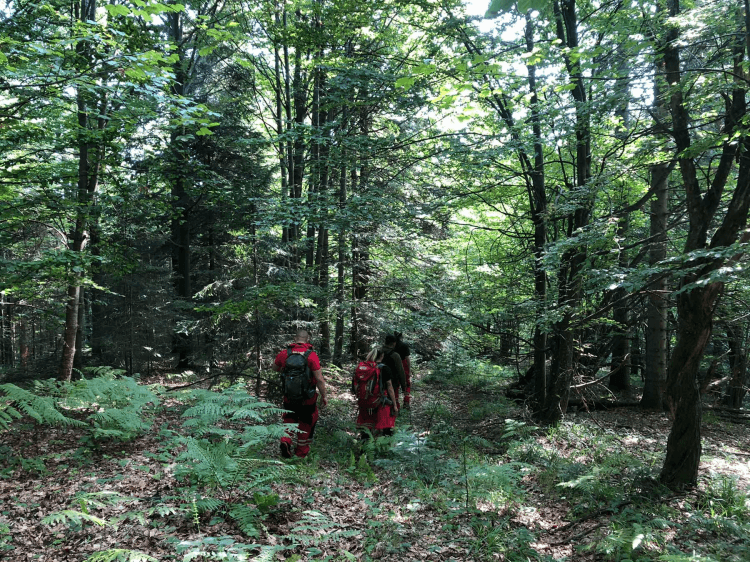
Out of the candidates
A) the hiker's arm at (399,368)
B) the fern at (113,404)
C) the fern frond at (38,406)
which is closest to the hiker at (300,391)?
the hiker's arm at (399,368)

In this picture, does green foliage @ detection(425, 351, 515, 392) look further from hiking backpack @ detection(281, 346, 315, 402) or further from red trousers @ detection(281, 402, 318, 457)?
hiking backpack @ detection(281, 346, 315, 402)

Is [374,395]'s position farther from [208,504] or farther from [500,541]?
[208,504]

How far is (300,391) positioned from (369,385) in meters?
1.40

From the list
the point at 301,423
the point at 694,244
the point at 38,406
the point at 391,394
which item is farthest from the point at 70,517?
the point at 694,244

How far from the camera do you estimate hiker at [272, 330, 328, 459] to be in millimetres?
6258

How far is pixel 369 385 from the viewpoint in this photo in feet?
23.7

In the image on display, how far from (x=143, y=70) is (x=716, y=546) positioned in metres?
8.41

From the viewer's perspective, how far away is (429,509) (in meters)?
5.04

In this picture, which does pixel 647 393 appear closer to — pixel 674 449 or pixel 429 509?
pixel 674 449

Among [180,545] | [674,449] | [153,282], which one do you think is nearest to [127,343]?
[153,282]

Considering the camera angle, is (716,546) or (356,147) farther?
(356,147)

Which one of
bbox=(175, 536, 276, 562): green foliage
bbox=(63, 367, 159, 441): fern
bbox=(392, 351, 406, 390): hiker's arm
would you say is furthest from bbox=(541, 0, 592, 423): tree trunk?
bbox=(63, 367, 159, 441): fern

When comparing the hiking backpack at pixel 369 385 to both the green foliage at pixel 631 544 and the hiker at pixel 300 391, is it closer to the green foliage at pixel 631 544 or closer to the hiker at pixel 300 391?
the hiker at pixel 300 391

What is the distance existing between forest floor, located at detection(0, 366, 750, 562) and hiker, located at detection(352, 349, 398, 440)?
0.52m
